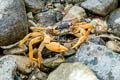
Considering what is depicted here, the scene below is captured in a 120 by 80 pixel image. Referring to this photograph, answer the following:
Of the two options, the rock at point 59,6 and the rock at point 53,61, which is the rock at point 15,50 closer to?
the rock at point 53,61

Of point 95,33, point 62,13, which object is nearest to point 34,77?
point 95,33

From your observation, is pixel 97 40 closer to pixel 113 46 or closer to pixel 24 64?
pixel 113 46

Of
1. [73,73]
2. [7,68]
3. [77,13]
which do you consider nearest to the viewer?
[73,73]

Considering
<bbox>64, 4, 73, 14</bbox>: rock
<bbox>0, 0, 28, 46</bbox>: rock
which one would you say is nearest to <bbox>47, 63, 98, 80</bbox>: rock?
<bbox>0, 0, 28, 46</bbox>: rock

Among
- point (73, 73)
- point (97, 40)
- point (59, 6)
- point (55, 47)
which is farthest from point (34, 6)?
point (73, 73)

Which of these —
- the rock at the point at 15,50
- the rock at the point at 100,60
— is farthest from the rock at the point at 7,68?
the rock at the point at 100,60

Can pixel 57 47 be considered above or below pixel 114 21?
above

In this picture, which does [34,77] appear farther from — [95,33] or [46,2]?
[46,2]

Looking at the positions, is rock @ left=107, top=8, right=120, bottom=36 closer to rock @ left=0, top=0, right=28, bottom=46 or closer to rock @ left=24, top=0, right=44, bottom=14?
rock @ left=24, top=0, right=44, bottom=14
